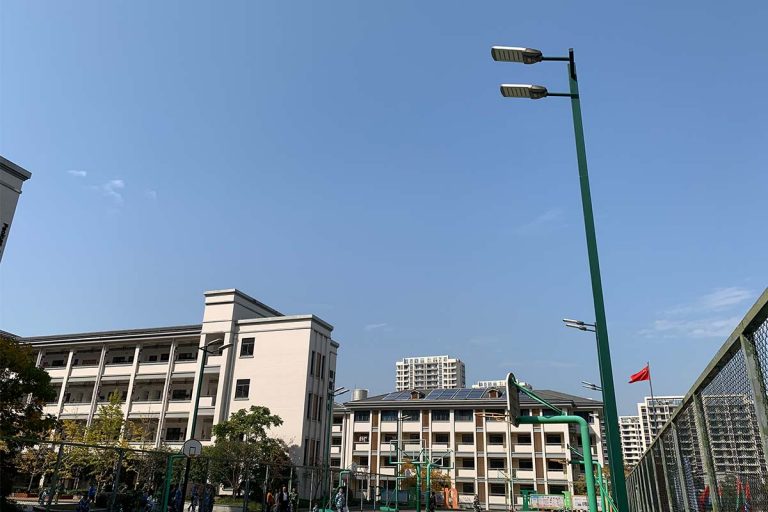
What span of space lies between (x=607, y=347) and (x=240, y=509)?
29790mm

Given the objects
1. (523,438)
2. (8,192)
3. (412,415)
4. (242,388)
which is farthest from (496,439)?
(8,192)

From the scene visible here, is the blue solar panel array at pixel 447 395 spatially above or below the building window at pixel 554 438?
above

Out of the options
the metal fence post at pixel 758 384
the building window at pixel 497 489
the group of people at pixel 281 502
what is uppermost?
the metal fence post at pixel 758 384

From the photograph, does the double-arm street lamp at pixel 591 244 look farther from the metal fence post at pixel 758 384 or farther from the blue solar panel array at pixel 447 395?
the blue solar panel array at pixel 447 395

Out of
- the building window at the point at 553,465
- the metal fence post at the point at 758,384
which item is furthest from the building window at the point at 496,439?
the metal fence post at the point at 758,384

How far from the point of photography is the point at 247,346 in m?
46.7

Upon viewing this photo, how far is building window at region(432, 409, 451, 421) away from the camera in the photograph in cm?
6944

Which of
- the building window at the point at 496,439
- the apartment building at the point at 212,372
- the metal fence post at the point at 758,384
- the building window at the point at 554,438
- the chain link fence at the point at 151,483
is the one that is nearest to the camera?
the metal fence post at the point at 758,384

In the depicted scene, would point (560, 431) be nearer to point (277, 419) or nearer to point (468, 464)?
point (468, 464)

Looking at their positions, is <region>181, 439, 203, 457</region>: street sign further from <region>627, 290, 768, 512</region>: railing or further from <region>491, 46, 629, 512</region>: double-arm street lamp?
<region>627, 290, 768, 512</region>: railing

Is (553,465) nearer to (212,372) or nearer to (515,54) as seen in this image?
(212,372)

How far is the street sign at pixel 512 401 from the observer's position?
357 inches

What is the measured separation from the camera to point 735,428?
490 cm

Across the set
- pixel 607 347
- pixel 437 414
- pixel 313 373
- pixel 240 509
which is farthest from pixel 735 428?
pixel 437 414
